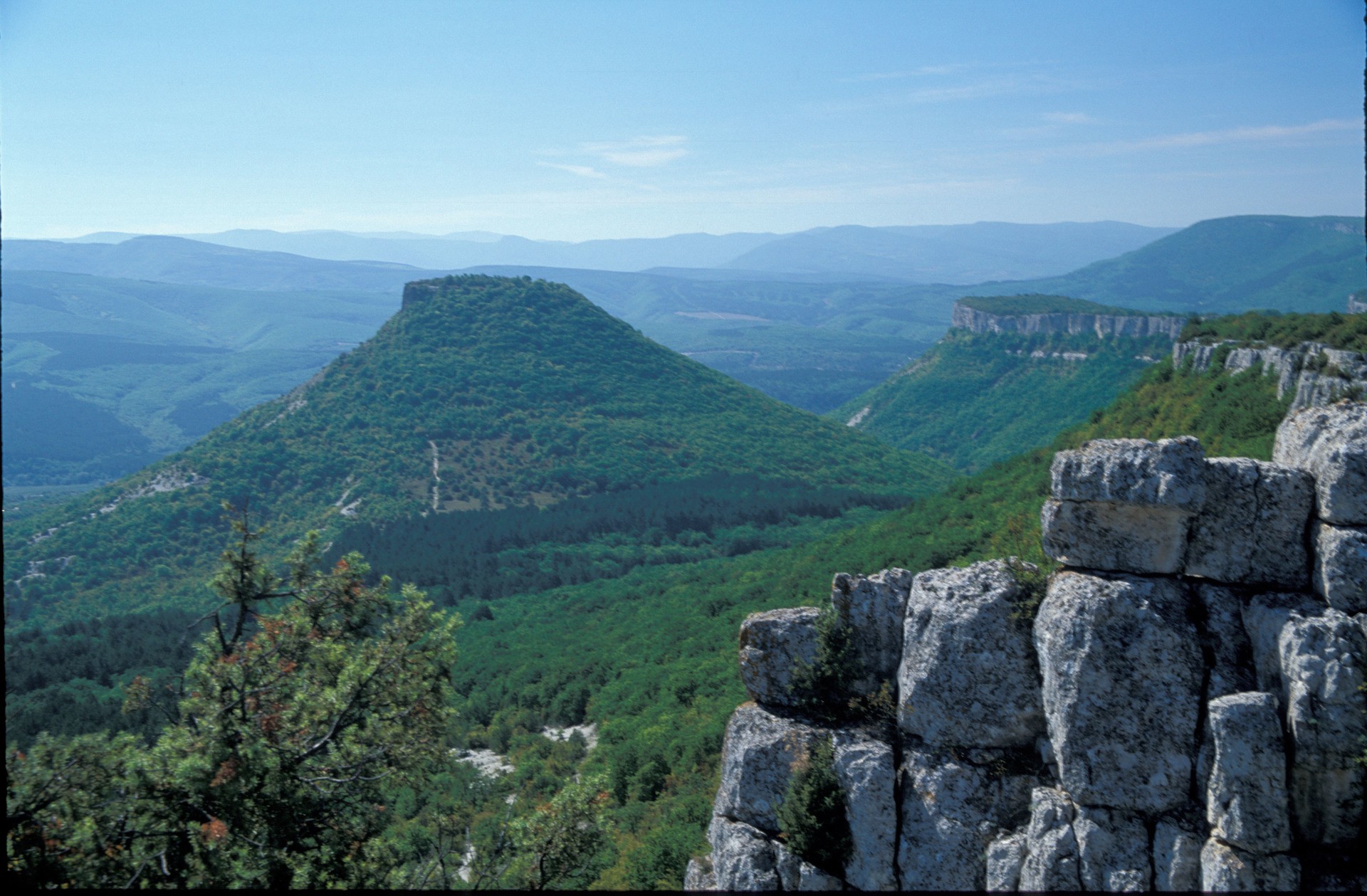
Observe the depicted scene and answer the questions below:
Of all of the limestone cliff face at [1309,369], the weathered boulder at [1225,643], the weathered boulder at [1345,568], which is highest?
the limestone cliff face at [1309,369]

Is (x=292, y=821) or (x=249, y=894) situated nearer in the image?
(x=249, y=894)

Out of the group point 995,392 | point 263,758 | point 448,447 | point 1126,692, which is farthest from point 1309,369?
point 995,392

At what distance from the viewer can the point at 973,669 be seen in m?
15.1

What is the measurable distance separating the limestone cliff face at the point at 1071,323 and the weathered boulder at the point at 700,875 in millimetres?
113952

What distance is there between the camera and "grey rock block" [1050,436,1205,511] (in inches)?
532

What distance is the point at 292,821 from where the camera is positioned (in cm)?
1598

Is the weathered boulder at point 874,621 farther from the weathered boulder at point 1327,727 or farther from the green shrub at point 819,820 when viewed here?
the weathered boulder at point 1327,727

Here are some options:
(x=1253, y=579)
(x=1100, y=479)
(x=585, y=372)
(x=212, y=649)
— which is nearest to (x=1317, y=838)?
(x=1253, y=579)

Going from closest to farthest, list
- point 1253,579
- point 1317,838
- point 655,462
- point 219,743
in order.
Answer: point 1317,838 < point 1253,579 < point 219,743 < point 655,462

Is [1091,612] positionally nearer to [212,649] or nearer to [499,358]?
[212,649]

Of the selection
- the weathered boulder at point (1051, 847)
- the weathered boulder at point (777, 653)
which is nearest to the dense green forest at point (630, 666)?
the weathered boulder at point (777, 653)

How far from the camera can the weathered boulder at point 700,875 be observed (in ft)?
52.6

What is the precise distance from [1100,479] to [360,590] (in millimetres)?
15577

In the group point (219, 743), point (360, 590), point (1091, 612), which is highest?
point (1091, 612)
